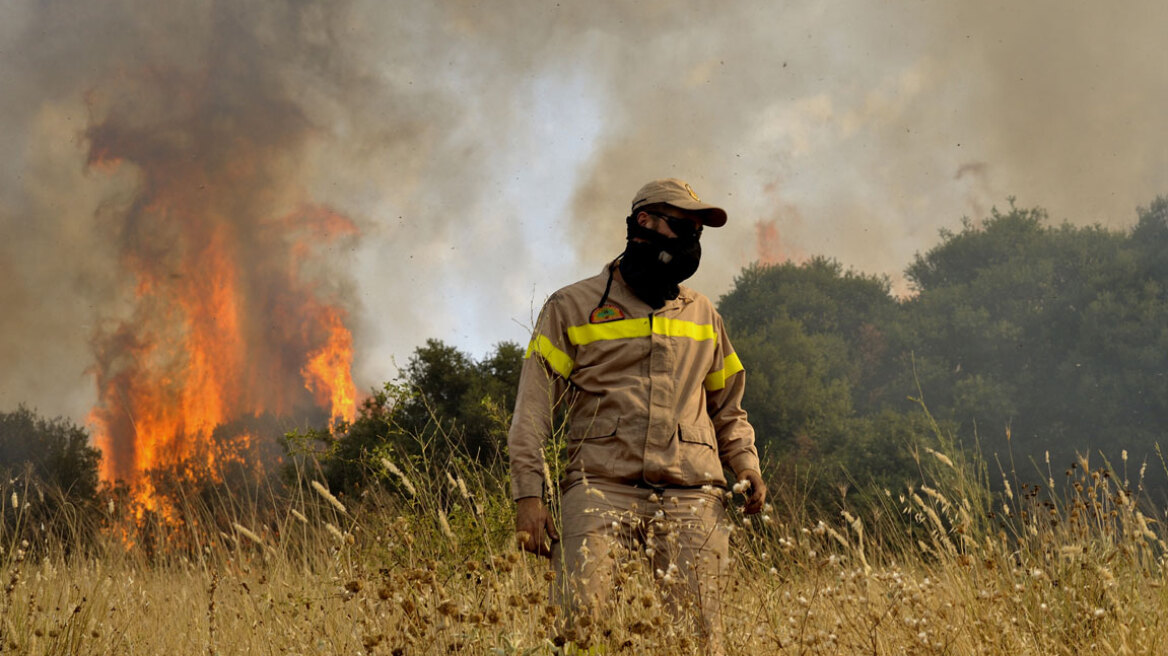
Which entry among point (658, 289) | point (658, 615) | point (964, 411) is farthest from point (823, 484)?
point (658, 615)

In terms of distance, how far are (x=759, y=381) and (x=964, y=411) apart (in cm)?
815

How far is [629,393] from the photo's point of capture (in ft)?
11.9

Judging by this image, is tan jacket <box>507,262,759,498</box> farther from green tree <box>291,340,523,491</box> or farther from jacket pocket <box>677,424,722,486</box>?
green tree <box>291,340,523,491</box>

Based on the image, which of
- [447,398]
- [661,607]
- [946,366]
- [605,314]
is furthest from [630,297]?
[946,366]

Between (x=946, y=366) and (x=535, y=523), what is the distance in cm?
3100

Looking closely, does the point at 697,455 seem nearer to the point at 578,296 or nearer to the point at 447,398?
the point at 578,296

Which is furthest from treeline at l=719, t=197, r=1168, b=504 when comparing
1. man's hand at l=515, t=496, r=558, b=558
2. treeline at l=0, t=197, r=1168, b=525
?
man's hand at l=515, t=496, r=558, b=558

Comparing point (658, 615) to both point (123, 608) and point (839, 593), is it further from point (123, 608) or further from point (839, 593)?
point (123, 608)

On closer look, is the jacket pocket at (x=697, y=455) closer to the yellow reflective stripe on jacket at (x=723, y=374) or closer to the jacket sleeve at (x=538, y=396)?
the yellow reflective stripe on jacket at (x=723, y=374)

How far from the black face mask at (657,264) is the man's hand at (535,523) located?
3.28ft

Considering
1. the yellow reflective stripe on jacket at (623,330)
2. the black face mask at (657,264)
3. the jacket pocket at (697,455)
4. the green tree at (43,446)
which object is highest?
the green tree at (43,446)

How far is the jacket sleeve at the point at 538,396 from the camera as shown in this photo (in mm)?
3484

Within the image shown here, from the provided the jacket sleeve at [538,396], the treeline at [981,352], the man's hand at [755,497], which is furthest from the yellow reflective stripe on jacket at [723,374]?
the treeline at [981,352]

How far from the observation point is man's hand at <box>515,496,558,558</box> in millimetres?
3350
